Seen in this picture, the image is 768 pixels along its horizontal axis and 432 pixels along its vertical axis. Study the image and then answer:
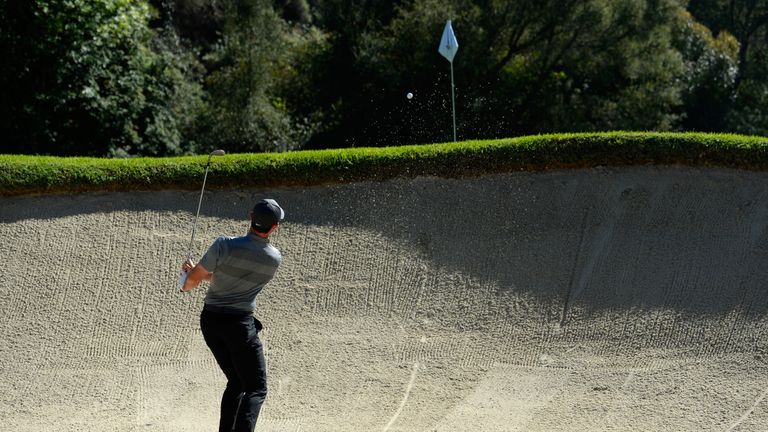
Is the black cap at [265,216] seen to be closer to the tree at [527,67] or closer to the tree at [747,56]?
the tree at [527,67]

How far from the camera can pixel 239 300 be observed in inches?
258

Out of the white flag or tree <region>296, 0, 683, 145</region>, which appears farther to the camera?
tree <region>296, 0, 683, 145</region>

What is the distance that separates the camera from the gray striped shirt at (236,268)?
6.45 meters

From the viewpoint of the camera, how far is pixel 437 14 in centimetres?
2211

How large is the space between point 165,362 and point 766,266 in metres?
7.01

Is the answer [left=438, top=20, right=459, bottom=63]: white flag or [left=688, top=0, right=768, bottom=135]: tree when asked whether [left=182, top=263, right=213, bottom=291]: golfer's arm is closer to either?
[left=438, top=20, right=459, bottom=63]: white flag

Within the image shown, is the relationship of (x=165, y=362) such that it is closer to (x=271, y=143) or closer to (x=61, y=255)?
(x=61, y=255)


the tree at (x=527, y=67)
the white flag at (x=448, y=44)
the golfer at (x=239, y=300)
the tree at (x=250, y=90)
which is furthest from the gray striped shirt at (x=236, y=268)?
the tree at (x=250, y=90)

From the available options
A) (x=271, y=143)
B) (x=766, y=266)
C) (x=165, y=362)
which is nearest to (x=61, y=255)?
(x=165, y=362)

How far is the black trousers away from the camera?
652 centimetres

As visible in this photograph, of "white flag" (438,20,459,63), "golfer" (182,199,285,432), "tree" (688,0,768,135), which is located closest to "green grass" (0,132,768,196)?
"white flag" (438,20,459,63)

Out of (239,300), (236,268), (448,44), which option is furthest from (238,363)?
(448,44)

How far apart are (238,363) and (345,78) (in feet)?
60.5

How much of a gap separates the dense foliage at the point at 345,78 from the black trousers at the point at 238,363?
14.0 m
